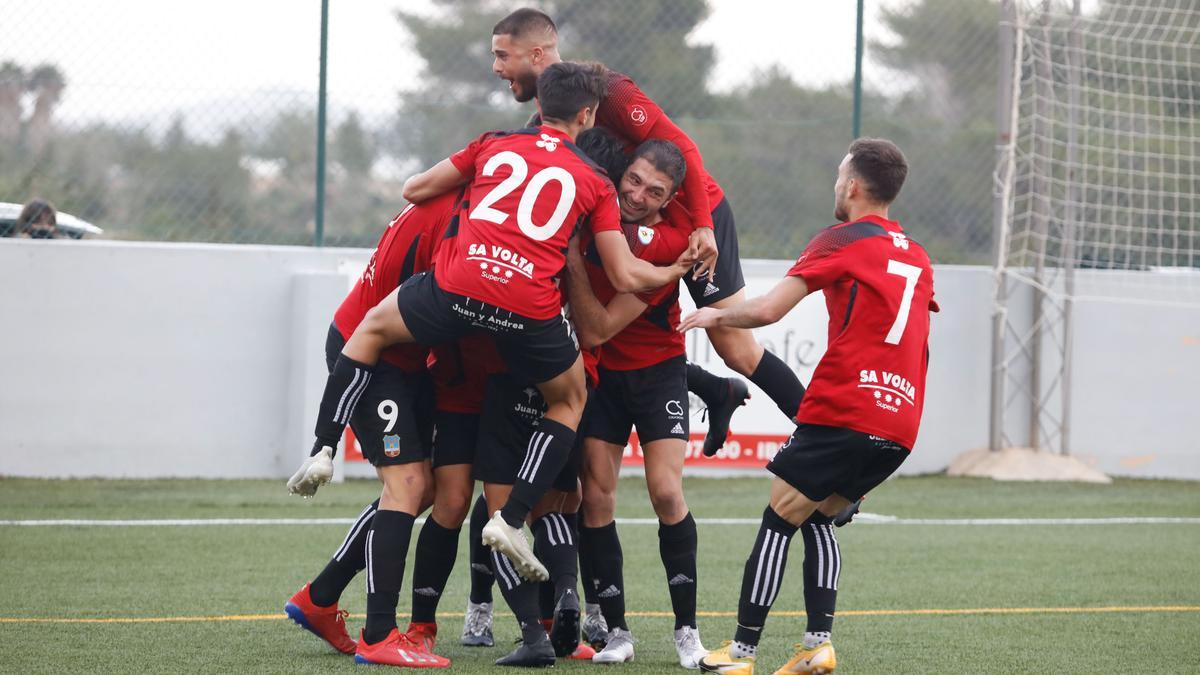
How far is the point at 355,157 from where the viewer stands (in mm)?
11039

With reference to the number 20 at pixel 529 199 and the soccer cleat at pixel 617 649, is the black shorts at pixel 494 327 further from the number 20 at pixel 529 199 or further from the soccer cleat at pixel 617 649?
the soccer cleat at pixel 617 649

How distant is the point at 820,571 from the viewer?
4.82m

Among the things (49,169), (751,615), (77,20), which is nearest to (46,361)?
(49,169)

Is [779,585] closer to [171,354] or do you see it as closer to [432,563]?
[432,563]

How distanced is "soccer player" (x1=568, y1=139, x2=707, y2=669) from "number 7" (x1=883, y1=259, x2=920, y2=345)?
84cm

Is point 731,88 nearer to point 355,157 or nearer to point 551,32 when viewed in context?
point 355,157

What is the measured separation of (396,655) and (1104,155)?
9.38m

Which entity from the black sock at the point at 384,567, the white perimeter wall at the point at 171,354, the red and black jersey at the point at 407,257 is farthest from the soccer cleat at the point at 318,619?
the white perimeter wall at the point at 171,354

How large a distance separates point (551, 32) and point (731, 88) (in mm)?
6420

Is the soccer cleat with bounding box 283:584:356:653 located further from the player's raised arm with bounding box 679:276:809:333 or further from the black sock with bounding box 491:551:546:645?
the player's raised arm with bounding box 679:276:809:333

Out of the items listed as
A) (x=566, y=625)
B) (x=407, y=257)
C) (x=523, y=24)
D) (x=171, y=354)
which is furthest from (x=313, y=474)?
(x=171, y=354)

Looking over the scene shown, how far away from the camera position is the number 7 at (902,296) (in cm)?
466

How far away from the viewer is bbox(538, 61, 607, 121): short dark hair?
4910 mm

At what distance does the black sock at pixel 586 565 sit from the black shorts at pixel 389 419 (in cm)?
68
